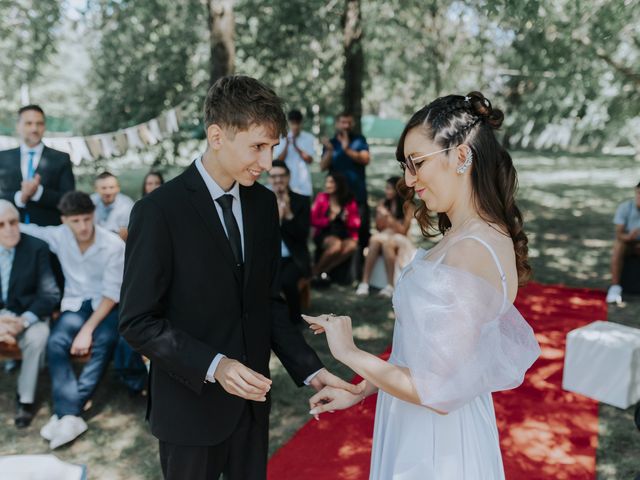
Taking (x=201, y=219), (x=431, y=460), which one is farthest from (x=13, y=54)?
(x=431, y=460)

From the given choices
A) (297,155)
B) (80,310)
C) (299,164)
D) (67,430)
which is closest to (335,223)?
(299,164)

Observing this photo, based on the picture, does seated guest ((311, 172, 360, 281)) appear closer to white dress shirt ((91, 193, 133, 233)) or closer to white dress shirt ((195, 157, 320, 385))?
white dress shirt ((91, 193, 133, 233))

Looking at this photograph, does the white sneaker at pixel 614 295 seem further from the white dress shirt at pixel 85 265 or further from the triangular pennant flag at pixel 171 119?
the triangular pennant flag at pixel 171 119

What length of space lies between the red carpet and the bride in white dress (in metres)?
1.99

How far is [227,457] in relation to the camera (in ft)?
8.47

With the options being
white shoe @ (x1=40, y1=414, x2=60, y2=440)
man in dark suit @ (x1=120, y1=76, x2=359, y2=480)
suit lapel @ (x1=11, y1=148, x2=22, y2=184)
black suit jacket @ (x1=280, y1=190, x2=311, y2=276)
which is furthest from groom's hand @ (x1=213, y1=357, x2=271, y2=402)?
suit lapel @ (x1=11, y1=148, x2=22, y2=184)

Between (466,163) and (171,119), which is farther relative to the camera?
(171,119)

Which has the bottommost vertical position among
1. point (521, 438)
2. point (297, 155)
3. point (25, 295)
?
point (521, 438)

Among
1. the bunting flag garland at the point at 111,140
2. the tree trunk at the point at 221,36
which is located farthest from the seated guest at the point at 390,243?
the bunting flag garland at the point at 111,140

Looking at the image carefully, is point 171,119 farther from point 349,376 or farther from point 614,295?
point 614,295

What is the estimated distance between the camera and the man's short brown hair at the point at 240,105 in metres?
2.24

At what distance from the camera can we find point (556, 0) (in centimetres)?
841

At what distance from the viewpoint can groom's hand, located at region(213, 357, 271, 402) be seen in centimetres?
207

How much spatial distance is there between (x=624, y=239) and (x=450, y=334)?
21.8ft
